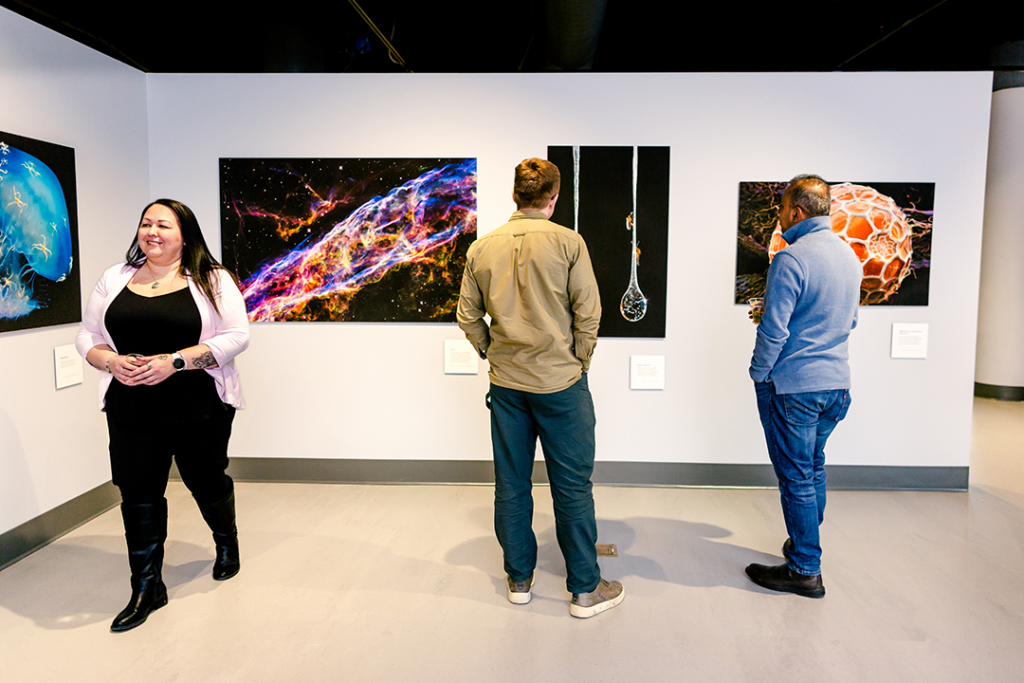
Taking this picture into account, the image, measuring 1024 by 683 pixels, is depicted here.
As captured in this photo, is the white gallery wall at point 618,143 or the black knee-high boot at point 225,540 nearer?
the black knee-high boot at point 225,540

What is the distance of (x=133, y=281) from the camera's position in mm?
2256

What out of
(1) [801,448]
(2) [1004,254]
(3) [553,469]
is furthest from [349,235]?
(2) [1004,254]

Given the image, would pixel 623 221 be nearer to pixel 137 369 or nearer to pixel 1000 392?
pixel 137 369

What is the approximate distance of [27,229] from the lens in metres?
2.82

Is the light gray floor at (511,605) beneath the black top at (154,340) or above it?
beneath

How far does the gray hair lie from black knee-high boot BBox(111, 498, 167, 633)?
2.79 metres

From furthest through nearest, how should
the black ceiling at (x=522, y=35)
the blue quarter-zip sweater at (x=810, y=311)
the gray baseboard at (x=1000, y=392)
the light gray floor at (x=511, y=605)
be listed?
the gray baseboard at (x=1000, y=392) < the black ceiling at (x=522, y=35) < the blue quarter-zip sweater at (x=810, y=311) < the light gray floor at (x=511, y=605)

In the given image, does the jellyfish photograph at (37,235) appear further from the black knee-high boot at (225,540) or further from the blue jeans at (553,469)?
the blue jeans at (553,469)

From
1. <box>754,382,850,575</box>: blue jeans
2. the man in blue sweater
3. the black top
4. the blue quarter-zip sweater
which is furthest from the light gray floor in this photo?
the blue quarter-zip sweater

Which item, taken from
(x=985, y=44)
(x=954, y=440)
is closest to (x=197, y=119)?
Answer: (x=954, y=440)

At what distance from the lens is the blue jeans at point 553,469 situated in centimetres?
227

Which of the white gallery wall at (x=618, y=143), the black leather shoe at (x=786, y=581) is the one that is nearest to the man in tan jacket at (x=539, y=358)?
the black leather shoe at (x=786, y=581)

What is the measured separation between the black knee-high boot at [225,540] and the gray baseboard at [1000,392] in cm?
722

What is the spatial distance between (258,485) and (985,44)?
6860 mm
